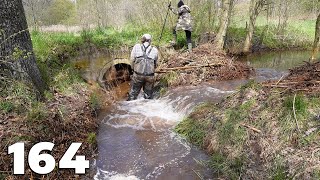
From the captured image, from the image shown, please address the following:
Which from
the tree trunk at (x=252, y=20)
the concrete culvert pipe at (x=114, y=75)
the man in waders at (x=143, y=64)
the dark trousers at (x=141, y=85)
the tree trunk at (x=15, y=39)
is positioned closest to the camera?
the tree trunk at (x=15, y=39)

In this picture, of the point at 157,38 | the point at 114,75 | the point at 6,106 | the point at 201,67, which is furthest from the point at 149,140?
the point at 157,38

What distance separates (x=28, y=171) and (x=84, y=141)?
5.11 feet

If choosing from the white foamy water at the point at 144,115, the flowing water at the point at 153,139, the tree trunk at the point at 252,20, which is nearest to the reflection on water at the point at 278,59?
the tree trunk at the point at 252,20

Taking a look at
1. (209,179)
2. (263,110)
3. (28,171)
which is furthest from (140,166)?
(263,110)

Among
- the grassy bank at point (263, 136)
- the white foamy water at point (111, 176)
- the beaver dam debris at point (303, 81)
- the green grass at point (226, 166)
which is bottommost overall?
the white foamy water at point (111, 176)

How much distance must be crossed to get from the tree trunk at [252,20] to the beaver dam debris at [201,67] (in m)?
5.58

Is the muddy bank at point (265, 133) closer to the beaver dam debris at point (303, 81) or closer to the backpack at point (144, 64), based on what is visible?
the beaver dam debris at point (303, 81)

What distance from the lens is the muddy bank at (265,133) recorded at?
4.62 m

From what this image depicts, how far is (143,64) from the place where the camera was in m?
9.34

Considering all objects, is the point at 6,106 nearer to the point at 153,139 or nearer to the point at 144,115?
the point at 153,139

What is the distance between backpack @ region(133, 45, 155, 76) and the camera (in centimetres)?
926

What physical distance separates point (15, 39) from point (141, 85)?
14.3ft

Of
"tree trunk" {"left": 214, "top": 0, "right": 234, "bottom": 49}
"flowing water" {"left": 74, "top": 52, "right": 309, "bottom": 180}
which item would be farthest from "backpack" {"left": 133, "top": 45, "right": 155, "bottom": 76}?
"tree trunk" {"left": 214, "top": 0, "right": 234, "bottom": 49}

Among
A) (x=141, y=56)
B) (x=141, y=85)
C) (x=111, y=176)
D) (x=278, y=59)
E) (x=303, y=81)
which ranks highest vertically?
(x=141, y=56)
